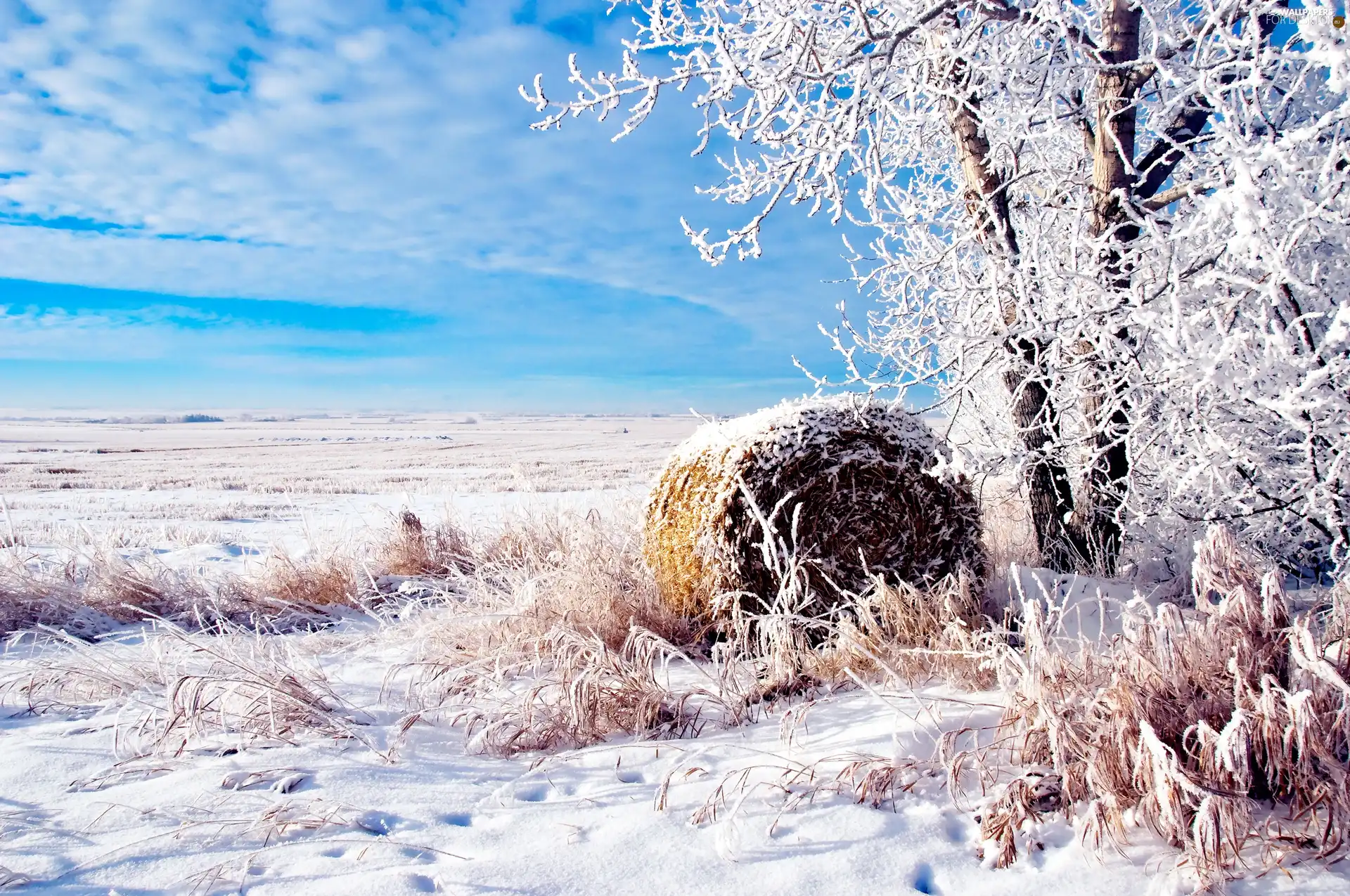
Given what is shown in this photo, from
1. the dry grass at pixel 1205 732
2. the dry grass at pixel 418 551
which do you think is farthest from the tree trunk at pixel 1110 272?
Result: the dry grass at pixel 418 551

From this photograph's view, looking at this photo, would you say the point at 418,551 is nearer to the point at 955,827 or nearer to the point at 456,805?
the point at 456,805

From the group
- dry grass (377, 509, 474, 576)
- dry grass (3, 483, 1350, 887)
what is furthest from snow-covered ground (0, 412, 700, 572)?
dry grass (3, 483, 1350, 887)

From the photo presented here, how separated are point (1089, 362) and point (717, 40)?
2.61 metres

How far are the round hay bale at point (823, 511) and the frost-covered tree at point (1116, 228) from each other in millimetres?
409

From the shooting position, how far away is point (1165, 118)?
15.0ft

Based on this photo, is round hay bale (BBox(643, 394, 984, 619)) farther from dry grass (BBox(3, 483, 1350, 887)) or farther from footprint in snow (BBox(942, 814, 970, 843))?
footprint in snow (BBox(942, 814, 970, 843))

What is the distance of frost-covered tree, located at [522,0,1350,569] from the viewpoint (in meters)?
3.11

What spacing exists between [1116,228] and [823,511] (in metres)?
1.93

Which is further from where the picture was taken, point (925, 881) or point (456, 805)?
point (456, 805)

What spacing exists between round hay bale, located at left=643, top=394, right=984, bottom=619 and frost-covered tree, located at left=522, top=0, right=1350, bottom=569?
409 millimetres

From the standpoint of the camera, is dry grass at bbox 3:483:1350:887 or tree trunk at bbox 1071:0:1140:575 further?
tree trunk at bbox 1071:0:1140:575

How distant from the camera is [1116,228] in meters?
3.76

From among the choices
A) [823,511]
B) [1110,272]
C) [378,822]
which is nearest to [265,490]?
[823,511]

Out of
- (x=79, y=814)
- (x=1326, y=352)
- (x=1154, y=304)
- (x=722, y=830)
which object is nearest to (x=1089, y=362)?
(x=1154, y=304)
